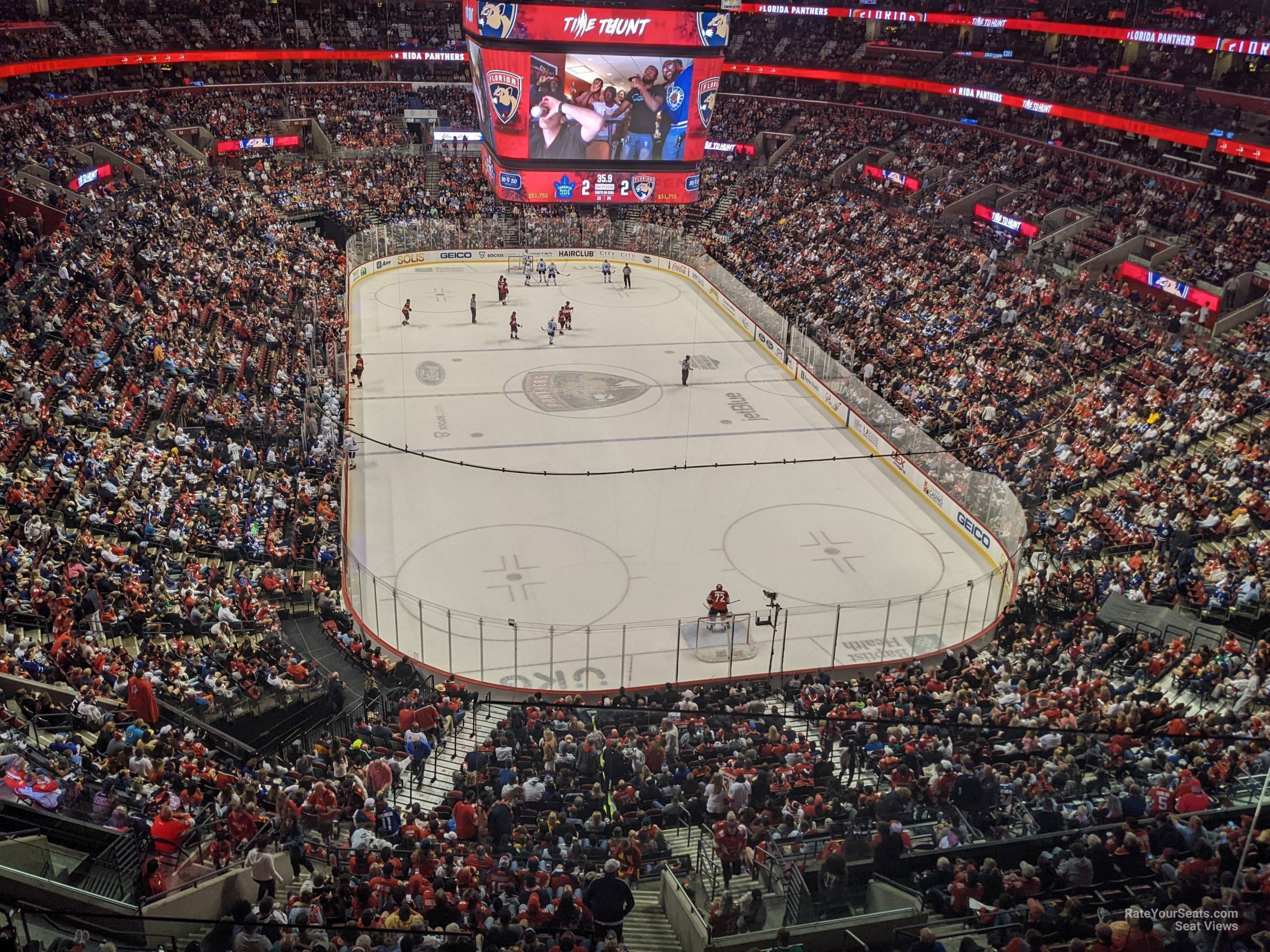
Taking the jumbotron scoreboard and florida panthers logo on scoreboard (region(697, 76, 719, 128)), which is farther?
florida panthers logo on scoreboard (region(697, 76, 719, 128))

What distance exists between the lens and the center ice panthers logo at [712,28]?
30203 mm

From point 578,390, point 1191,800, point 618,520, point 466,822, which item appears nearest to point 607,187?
point 578,390

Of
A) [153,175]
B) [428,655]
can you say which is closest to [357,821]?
[428,655]

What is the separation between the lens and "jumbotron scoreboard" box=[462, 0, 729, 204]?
2958 cm

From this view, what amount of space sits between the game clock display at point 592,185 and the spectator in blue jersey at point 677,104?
0.68 m

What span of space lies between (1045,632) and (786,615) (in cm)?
467

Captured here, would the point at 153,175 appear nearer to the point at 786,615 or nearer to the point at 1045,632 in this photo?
the point at 786,615

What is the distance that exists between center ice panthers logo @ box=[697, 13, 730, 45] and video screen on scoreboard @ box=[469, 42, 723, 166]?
0.57 m

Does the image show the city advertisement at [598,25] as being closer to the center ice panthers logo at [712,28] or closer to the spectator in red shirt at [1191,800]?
the center ice panthers logo at [712,28]

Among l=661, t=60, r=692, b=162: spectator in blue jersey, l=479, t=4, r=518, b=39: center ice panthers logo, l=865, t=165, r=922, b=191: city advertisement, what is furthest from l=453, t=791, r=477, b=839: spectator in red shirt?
l=865, t=165, r=922, b=191: city advertisement

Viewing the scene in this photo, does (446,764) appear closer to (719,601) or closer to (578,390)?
(719,601)

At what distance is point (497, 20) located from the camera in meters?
29.6

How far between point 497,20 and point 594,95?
11.0 ft

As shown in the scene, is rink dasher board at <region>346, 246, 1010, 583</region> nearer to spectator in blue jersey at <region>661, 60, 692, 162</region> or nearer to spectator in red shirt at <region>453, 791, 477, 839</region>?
spectator in blue jersey at <region>661, 60, 692, 162</region>
